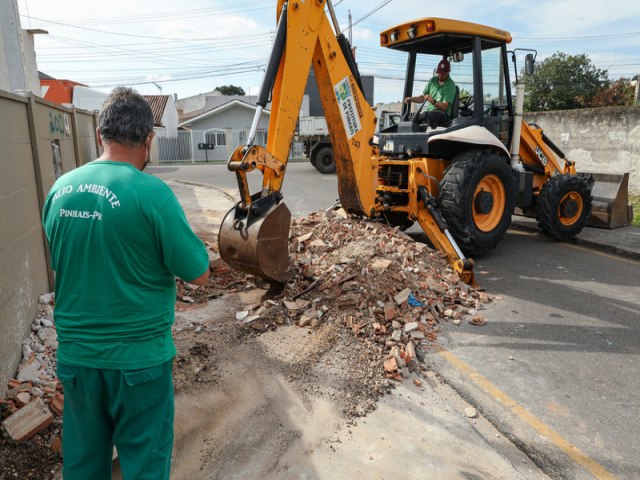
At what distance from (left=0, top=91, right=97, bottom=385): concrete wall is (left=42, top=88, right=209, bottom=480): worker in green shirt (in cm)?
160

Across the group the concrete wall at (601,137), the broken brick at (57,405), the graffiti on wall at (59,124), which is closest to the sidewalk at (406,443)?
the broken brick at (57,405)

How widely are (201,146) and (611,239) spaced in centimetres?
3129

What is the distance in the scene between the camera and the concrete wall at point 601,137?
12070mm

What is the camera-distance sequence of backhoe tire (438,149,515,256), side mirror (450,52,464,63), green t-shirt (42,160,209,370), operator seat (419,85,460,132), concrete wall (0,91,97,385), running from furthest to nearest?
side mirror (450,52,464,63) < operator seat (419,85,460,132) < backhoe tire (438,149,515,256) < concrete wall (0,91,97,385) < green t-shirt (42,160,209,370)

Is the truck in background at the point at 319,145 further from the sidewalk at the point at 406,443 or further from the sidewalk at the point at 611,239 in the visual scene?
the sidewalk at the point at 406,443

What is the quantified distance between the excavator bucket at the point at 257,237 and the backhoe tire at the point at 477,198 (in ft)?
9.04

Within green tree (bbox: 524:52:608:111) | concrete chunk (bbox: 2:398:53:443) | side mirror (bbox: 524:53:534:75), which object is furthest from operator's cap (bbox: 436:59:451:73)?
green tree (bbox: 524:52:608:111)

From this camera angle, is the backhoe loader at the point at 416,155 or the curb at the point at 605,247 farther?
the curb at the point at 605,247

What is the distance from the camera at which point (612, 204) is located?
8.87 metres

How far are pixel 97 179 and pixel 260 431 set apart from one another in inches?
77.3

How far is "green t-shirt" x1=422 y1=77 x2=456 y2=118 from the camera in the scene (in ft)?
23.6

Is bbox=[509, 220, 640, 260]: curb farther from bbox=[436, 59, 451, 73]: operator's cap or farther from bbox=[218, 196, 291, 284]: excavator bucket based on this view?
bbox=[218, 196, 291, 284]: excavator bucket

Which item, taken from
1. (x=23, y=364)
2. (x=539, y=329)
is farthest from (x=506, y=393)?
(x=23, y=364)

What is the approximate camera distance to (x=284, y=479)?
2717 millimetres
